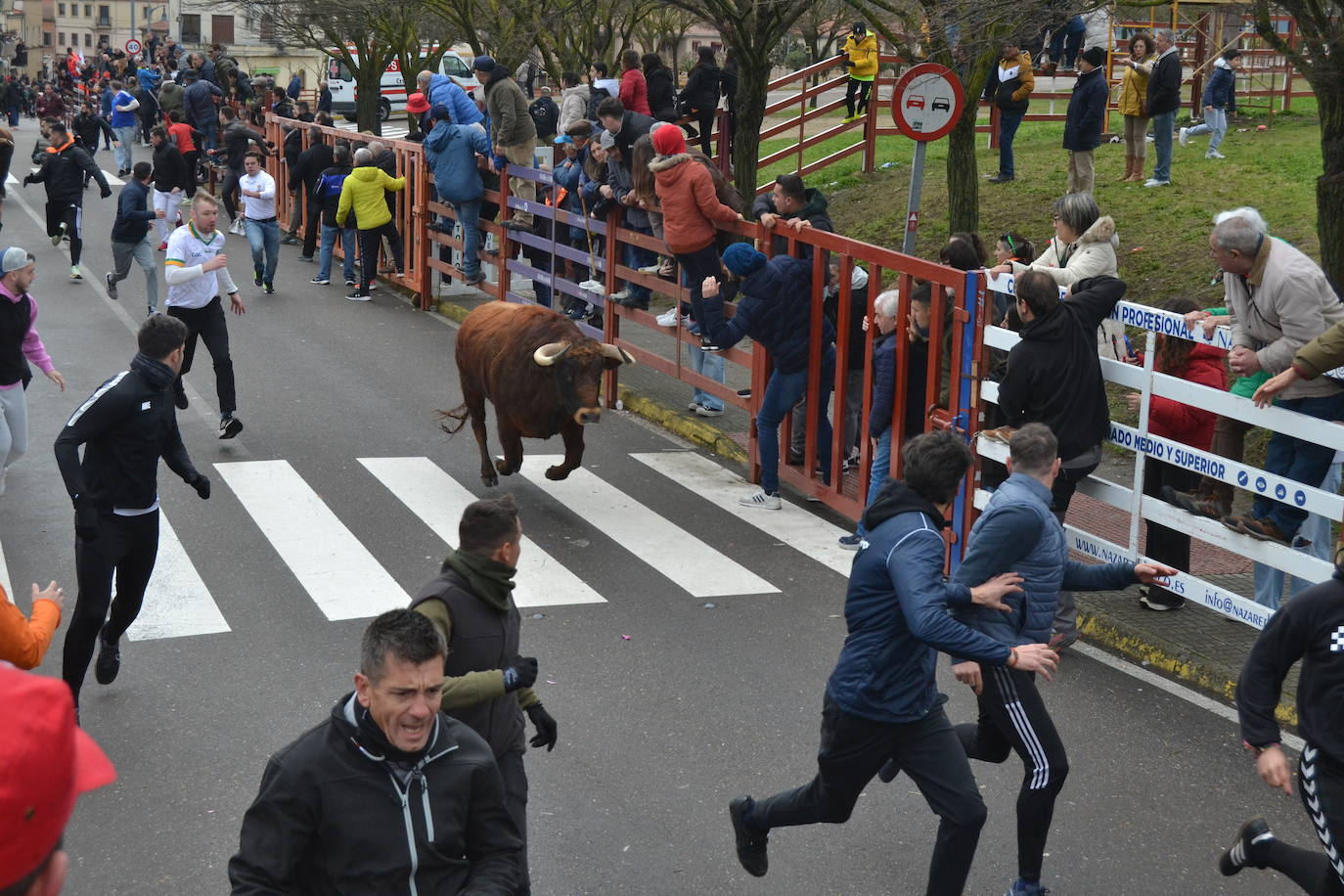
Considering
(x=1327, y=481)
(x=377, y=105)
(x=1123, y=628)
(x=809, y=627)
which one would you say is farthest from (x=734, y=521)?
(x=377, y=105)

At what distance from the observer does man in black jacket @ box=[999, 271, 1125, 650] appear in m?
8.63

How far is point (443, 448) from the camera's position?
13609mm

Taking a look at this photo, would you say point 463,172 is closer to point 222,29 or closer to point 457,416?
point 457,416

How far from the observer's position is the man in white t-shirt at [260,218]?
815 inches

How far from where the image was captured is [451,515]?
1160 cm

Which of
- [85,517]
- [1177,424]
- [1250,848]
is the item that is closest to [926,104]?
[1177,424]

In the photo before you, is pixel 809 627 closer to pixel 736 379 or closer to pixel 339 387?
pixel 736 379

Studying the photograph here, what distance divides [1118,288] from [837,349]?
2.93 m

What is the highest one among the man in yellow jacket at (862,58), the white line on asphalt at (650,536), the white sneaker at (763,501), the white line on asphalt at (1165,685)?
the man in yellow jacket at (862,58)

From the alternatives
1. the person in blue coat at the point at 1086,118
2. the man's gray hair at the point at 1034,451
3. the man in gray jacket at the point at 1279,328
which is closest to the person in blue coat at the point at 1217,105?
the person in blue coat at the point at 1086,118

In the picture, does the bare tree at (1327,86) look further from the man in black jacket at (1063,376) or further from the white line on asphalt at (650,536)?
the white line on asphalt at (650,536)

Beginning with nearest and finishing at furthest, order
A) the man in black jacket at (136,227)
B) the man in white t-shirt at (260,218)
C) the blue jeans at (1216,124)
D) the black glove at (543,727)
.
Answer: the black glove at (543,727), the man in black jacket at (136,227), the man in white t-shirt at (260,218), the blue jeans at (1216,124)

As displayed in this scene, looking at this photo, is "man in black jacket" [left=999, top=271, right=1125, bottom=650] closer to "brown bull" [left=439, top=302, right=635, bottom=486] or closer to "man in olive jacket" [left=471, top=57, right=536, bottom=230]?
"brown bull" [left=439, top=302, right=635, bottom=486]

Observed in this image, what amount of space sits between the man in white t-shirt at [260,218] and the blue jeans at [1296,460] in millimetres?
15241
